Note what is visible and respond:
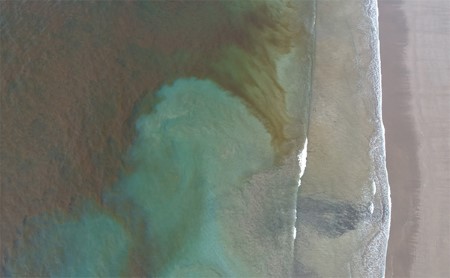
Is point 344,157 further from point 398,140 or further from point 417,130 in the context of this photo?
point 417,130

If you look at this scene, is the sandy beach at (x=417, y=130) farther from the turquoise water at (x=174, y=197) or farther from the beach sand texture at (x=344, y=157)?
the turquoise water at (x=174, y=197)

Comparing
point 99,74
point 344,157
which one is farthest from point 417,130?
point 99,74

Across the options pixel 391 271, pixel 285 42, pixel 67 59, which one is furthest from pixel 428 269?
pixel 67 59

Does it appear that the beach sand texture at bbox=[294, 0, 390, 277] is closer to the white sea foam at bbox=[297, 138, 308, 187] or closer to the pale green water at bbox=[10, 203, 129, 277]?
the white sea foam at bbox=[297, 138, 308, 187]

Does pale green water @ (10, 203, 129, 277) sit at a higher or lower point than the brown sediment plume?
lower

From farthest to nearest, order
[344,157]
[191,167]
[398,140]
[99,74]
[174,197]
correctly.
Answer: [398,140], [99,74], [344,157], [191,167], [174,197]

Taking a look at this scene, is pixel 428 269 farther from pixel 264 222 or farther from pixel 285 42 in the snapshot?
pixel 285 42

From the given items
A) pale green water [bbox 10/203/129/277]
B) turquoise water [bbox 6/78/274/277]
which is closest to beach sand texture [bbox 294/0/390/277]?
turquoise water [bbox 6/78/274/277]

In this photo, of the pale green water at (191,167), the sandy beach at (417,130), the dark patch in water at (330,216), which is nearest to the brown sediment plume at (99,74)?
the pale green water at (191,167)
